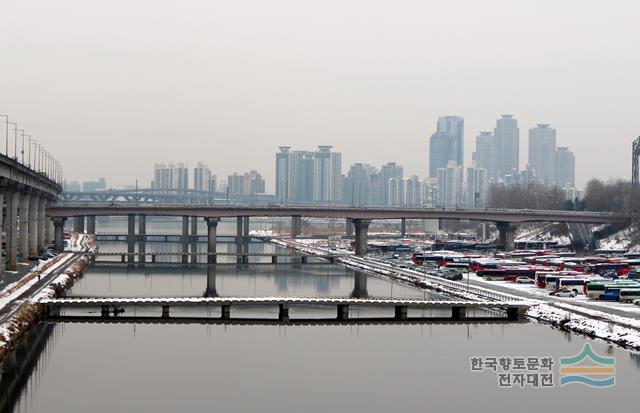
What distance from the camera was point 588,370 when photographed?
139 ft

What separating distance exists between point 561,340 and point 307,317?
606 inches

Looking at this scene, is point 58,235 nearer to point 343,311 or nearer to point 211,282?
point 211,282

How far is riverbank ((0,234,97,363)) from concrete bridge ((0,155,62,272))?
7.13 feet

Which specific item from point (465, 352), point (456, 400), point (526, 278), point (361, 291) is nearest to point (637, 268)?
point (526, 278)

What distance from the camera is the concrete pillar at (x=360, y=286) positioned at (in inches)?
2799

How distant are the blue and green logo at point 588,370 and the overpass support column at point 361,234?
7620 cm

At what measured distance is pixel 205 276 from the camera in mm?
87188

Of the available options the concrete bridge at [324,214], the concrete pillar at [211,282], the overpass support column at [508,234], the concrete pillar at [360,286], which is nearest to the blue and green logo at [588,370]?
the concrete pillar at [360,286]

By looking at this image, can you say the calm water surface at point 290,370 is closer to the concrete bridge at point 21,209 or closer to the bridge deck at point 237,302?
the bridge deck at point 237,302

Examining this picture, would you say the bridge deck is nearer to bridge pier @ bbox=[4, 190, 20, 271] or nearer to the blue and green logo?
the blue and green logo

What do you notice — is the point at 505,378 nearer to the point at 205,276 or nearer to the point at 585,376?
the point at 585,376

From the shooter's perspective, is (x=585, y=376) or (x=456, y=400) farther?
(x=585, y=376)

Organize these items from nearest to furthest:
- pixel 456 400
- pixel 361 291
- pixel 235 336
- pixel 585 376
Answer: pixel 456 400 → pixel 585 376 → pixel 235 336 → pixel 361 291

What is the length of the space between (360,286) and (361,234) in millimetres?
42780
